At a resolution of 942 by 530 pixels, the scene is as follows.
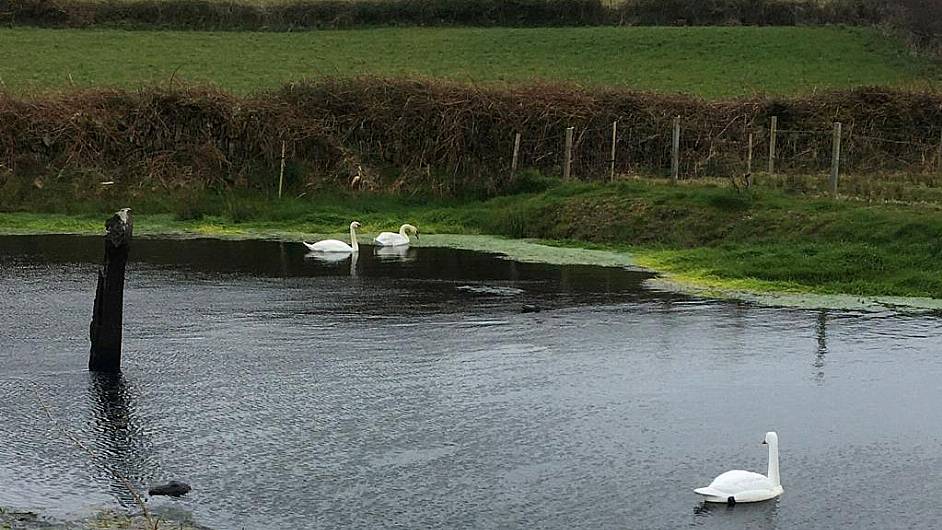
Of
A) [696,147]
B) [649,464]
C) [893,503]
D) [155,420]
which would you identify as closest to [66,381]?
[155,420]

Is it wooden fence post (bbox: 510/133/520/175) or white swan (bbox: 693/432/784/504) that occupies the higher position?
wooden fence post (bbox: 510/133/520/175)

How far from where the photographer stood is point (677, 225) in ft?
91.3

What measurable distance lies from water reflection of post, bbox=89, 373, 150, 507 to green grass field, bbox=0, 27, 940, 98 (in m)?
29.1

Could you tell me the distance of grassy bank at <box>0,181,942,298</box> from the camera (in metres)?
22.8

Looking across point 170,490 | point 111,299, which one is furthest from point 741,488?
point 111,299

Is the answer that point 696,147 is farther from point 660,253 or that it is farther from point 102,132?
point 102,132

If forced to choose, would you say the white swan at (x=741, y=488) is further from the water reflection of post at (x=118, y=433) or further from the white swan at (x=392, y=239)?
the white swan at (x=392, y=239)

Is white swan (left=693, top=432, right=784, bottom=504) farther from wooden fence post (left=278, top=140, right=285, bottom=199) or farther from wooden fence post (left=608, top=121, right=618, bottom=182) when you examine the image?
wooden fence post (left=278, top=140, right=285, bottom=199)

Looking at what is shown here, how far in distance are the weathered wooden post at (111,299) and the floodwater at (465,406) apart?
0.27 m

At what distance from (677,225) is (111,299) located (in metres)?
15.0

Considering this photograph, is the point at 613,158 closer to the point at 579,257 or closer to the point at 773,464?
the point at 579,257

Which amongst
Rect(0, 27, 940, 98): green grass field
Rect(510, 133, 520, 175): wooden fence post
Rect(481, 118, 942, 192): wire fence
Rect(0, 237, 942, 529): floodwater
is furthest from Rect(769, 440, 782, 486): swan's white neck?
Rect(0, 27, 940, 98): green grass field

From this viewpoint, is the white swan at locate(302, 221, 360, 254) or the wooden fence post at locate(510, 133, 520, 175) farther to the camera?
the wooden fence post at locate(510, 133, 520, 175)

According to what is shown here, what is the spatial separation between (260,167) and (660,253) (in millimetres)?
14041
